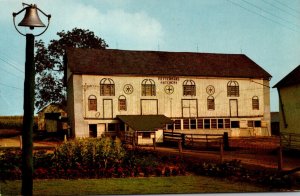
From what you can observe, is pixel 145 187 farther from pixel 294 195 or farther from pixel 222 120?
pixel 222 120

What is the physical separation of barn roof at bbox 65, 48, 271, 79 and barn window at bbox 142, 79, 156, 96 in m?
0.64

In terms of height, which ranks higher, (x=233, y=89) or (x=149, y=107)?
(x=233, y=89)

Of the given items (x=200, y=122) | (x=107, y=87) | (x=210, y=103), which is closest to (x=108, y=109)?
(x=107, y=87)

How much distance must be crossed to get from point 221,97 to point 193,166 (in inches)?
463

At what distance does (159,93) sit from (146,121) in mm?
2737

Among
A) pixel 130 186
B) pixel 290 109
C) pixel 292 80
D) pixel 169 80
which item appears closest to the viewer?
pixel 130 186

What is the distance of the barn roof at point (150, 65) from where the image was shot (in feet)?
76.6

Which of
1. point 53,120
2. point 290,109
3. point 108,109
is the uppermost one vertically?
point 108,109

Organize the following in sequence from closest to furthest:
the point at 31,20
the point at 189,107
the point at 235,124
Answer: the point at 31,20 → the point at 189,107 → the point at 235,124

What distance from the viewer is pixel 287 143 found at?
65.1 ft

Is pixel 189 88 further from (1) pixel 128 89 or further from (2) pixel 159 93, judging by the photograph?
(1) pixel 128 89

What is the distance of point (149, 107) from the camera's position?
77.1 feet

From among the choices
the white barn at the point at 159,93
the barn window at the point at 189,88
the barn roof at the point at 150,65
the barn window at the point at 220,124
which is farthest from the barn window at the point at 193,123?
the barn roof at the point at 150,65

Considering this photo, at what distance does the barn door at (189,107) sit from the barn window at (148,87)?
2174 millimetres
